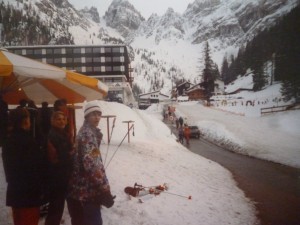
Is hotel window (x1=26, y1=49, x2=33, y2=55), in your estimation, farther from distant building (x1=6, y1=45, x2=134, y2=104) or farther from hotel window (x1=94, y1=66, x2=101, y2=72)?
hotel window (x1=94, y1=66, x2=101, y2=72)

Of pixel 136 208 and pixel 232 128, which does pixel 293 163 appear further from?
pixel 232 128

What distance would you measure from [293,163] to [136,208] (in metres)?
11.2

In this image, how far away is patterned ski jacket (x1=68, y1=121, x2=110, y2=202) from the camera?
4.17 m

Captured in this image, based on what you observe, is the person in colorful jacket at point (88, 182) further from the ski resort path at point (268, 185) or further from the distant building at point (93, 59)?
the distant building at point (93, 59)

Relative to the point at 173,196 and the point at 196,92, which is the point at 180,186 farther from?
Answer: the point at 196,92

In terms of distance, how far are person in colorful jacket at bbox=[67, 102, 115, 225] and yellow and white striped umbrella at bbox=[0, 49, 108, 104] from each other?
1.40 meters

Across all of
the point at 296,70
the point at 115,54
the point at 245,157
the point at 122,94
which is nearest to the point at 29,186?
the point at 296,70

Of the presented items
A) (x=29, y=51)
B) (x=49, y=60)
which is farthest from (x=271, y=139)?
(x=29, y=51)

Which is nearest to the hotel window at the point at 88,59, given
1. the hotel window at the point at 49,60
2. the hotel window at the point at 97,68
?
the hotel window at the point at 97,68

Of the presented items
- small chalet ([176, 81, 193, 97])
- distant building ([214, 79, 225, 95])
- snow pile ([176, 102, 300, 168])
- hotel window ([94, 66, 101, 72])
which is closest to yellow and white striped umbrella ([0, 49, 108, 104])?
snow pile ([176, 102, 300, 168])

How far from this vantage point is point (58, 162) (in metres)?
4.43

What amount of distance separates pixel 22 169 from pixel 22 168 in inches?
0.6

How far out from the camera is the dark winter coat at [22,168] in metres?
4.06

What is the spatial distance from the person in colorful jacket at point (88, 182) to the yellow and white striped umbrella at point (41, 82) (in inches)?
55.2
